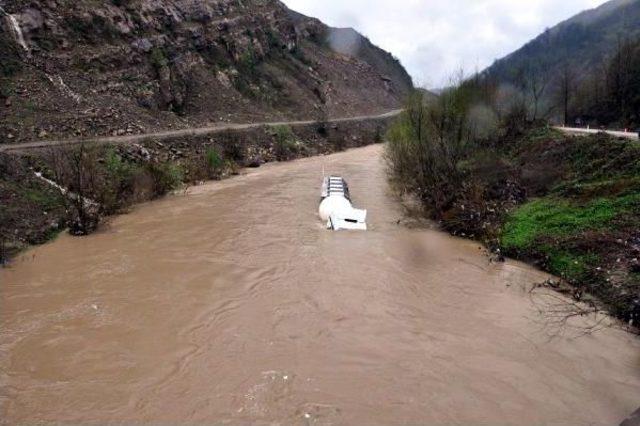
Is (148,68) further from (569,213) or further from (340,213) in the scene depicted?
(569,213)

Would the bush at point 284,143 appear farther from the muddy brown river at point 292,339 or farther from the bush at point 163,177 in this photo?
the muddy brown river at point 292,339

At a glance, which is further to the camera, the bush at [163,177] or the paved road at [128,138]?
the bush at [163,177]

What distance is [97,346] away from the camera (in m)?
10.8

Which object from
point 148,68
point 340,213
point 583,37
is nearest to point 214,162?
point 148,68

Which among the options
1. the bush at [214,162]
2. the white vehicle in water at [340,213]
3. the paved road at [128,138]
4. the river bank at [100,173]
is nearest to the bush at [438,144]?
the white vehicle in water at [340,213]

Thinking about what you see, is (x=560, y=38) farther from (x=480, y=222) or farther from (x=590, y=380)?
(x=590, y=380)

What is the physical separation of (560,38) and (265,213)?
499 feet

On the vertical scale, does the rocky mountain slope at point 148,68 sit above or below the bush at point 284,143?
above

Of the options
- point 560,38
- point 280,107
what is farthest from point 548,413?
point 560,38

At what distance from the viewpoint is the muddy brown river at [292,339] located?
29.2 feet

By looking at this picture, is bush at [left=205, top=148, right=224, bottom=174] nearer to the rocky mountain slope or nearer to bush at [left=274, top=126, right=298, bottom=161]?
the rocky mountain slope

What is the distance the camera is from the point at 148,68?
133ft

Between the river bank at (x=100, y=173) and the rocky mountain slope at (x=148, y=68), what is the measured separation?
3698mm

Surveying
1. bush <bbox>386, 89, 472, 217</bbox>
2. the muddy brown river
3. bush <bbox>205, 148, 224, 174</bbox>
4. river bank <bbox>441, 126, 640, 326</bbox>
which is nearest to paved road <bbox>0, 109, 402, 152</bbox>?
bush <bbox>205, 148, 224, 174</bbox>
